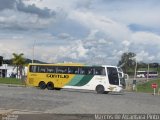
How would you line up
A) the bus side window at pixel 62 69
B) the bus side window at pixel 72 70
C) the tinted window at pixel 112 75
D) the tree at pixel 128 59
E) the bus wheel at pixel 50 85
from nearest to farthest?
the tinted window at pixel 112 75 → the bus side window at pixel 72 70 → the bus side window at pixel 62 69 → the bus wheel at pixel 50 85 → the tree at pixel 128 59

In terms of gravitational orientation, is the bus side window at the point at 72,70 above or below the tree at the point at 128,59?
below

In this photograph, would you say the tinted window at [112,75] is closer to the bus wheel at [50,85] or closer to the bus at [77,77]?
the bus at [77,77]

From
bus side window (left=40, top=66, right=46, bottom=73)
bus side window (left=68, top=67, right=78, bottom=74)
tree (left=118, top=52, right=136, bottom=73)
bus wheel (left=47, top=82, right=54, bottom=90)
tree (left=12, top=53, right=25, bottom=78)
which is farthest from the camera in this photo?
tree (left=118, top=52, right=136, bottom=73)

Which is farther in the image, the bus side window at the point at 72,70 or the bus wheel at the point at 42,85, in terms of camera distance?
the bus wheel at the point at 42,85

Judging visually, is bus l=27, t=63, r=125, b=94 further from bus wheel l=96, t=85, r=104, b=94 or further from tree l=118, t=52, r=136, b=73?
tree l=118, t=52, r=136, b=73

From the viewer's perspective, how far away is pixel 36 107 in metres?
21.7

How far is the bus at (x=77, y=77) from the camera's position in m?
43.5

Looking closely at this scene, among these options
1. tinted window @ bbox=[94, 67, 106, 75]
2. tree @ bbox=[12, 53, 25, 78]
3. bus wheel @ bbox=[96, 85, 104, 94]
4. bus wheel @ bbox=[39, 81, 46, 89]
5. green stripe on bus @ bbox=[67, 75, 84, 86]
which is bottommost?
bus wheel @ bbox=[96, 85, 104, 94]

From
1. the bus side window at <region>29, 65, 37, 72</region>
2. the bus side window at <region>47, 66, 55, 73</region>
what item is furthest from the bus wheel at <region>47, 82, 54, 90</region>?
the bus side window at <region>29, 65, 37, 72</region>

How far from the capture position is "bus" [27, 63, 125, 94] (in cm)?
4353

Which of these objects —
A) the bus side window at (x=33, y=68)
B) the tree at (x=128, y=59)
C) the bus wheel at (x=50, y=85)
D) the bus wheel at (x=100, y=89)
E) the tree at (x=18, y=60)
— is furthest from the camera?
the tree at (x=128, y=59)

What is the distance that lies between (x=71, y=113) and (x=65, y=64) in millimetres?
26416

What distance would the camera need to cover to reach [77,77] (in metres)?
44.7

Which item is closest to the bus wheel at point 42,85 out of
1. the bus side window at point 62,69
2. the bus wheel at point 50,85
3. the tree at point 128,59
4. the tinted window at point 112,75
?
the bus wheel at point 50,85
